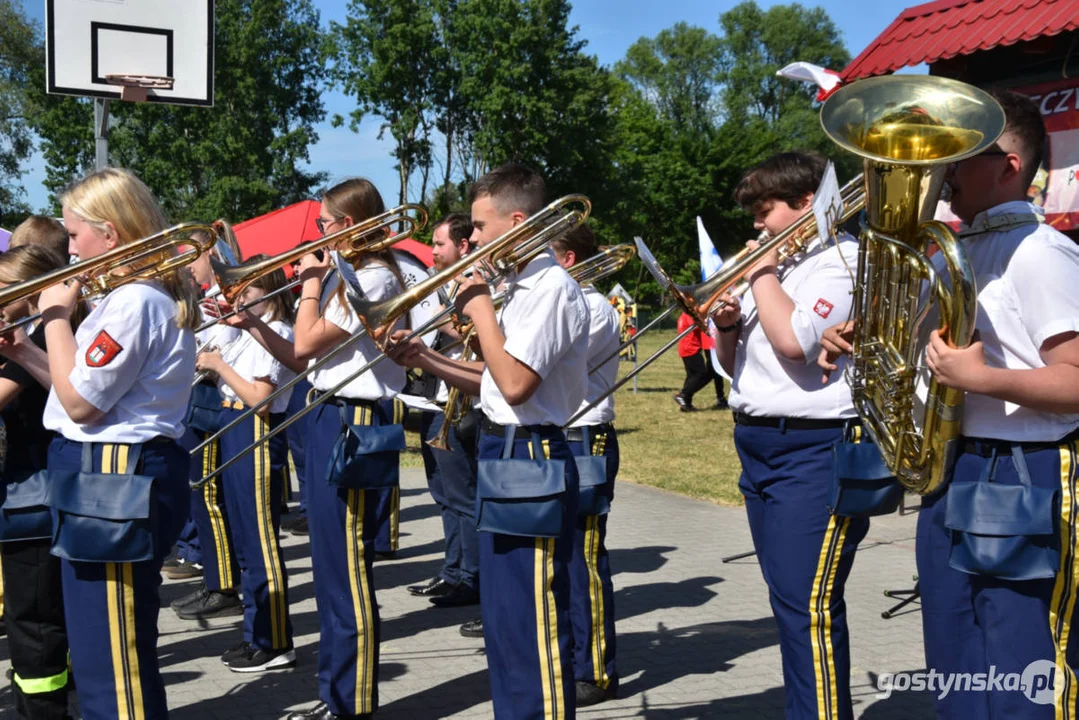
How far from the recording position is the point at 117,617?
3.10 m

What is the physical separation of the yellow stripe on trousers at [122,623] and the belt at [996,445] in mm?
2260

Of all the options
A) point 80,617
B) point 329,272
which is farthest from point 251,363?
point 80,617

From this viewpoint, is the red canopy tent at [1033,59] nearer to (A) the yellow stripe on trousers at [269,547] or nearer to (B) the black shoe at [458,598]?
(B) the black shoe at [458,598]

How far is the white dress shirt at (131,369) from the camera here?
3033mm

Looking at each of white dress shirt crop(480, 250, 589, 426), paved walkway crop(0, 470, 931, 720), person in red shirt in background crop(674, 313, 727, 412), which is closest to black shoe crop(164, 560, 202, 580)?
paved walkway crop(0, 470, 931, 720)

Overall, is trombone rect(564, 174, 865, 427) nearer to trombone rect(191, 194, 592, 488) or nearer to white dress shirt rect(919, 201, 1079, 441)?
trombone rect(191, 194, 592, 488)

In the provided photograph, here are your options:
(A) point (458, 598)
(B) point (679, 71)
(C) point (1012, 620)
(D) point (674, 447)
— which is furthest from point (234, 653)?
(B) point (679, 71)

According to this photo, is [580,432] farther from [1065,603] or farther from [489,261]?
[1065,603]

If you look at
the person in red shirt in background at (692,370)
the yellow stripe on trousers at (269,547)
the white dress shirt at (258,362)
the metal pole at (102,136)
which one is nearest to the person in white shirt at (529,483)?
the yellow stripe on trousers at (269,547)

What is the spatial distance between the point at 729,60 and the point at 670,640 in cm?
6215

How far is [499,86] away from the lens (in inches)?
1706

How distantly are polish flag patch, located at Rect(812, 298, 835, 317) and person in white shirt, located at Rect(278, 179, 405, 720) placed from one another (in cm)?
152

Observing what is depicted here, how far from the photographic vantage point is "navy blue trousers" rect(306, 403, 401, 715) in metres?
3.98

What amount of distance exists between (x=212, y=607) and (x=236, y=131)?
41.8 metres
